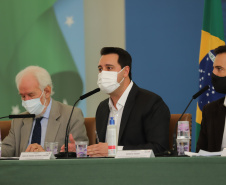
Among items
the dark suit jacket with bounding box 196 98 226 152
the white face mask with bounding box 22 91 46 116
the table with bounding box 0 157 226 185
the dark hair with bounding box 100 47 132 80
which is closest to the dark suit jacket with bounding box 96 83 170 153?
the dark hair with bounding box 100 47 132 80

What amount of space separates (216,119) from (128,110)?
665 millimetres

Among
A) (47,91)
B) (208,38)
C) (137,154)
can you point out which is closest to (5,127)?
(47,91)

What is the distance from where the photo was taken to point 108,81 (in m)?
3.13

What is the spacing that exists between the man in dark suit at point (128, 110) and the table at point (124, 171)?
1062 millimetres

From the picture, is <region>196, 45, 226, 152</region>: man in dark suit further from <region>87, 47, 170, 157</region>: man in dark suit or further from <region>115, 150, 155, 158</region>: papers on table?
<region>115, 150, 155, 158</region>: papers on table

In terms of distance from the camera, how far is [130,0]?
4.57 meters

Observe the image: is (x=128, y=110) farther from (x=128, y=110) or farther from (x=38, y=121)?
(x=38, y=121)

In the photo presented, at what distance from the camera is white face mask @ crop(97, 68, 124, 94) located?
122 inches

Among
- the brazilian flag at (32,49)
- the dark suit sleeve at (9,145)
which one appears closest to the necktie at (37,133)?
the dark suit sleeve at (9,145)

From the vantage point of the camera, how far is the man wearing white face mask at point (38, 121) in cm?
314

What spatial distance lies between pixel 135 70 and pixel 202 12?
91cm

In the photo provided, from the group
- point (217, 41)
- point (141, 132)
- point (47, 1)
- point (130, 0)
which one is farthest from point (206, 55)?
point (47, 1)

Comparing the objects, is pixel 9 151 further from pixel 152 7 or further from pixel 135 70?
pixel 152 7

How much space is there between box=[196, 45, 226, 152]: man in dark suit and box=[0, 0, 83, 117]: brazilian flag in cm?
186
